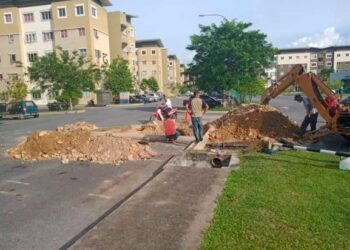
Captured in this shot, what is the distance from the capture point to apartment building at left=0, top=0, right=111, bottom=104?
51000mm

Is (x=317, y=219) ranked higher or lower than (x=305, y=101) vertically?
lower

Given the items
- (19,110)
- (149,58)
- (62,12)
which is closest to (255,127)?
(19,110)

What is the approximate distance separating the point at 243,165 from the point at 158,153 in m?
3.46

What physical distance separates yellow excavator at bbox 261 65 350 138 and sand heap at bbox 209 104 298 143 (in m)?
1.44

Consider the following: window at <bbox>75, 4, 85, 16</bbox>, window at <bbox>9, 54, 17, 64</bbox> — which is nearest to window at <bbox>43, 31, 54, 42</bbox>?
window at <bbox>75, 4, 85, 16</bbox>

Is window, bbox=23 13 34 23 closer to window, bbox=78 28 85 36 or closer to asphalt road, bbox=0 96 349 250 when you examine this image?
window, bbox=78 28 85 36

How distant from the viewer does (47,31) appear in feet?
176

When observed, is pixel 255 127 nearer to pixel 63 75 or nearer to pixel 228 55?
pixel 228 55

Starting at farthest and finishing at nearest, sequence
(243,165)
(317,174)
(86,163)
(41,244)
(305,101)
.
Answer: (305,101) → (86,163) → (243,165) → (317,174) → (41,244)

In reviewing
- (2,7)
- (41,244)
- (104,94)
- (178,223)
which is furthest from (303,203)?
(2,7)

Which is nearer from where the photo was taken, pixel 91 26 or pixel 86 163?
pixel 86 163

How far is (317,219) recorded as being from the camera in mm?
4957

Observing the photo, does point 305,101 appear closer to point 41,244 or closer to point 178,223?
point 178,223

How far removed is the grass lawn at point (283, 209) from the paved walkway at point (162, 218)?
258mm
